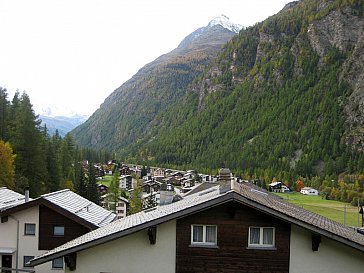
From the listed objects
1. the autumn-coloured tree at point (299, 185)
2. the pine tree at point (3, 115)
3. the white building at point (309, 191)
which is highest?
the pine tree at point (3, 115)

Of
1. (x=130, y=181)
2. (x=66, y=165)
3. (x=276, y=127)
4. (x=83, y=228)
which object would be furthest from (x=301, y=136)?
(x=83, y=228)

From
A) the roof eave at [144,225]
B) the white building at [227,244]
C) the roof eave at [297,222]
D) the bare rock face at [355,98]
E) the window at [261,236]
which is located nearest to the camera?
the roof eave at [297,222]

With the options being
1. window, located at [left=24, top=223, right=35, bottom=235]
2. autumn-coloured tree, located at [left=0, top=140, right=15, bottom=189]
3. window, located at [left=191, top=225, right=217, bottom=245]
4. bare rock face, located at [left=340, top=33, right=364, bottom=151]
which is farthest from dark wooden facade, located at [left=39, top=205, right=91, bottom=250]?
bare rock face, located at [left=340, top=33, right=364, bottom=151]

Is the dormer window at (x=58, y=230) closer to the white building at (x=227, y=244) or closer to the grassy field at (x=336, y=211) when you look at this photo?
the white building at (x=227, y=244)

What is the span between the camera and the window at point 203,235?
41.5ft

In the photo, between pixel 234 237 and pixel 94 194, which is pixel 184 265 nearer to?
pixel 234 237

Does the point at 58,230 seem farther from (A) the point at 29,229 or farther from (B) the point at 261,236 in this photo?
(B) the point at 261,236

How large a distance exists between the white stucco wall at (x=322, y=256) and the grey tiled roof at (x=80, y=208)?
581 inches

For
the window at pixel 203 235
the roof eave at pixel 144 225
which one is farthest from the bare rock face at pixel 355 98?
the roof eave at pixel 144 225

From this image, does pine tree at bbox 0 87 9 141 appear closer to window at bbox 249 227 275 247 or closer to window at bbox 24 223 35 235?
window at bbox 24 223 35 235

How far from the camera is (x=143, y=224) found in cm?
1235

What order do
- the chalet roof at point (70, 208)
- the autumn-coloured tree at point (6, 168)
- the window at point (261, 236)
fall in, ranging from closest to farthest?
1. the window at point (261, 236)
2. the chalet roof at point (70, 208)
3. the autumn-coloured tree at point (6, 168)

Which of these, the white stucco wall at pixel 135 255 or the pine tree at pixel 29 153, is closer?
the white stucco wall at pixel 135 255

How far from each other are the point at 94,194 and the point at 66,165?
13368mm
